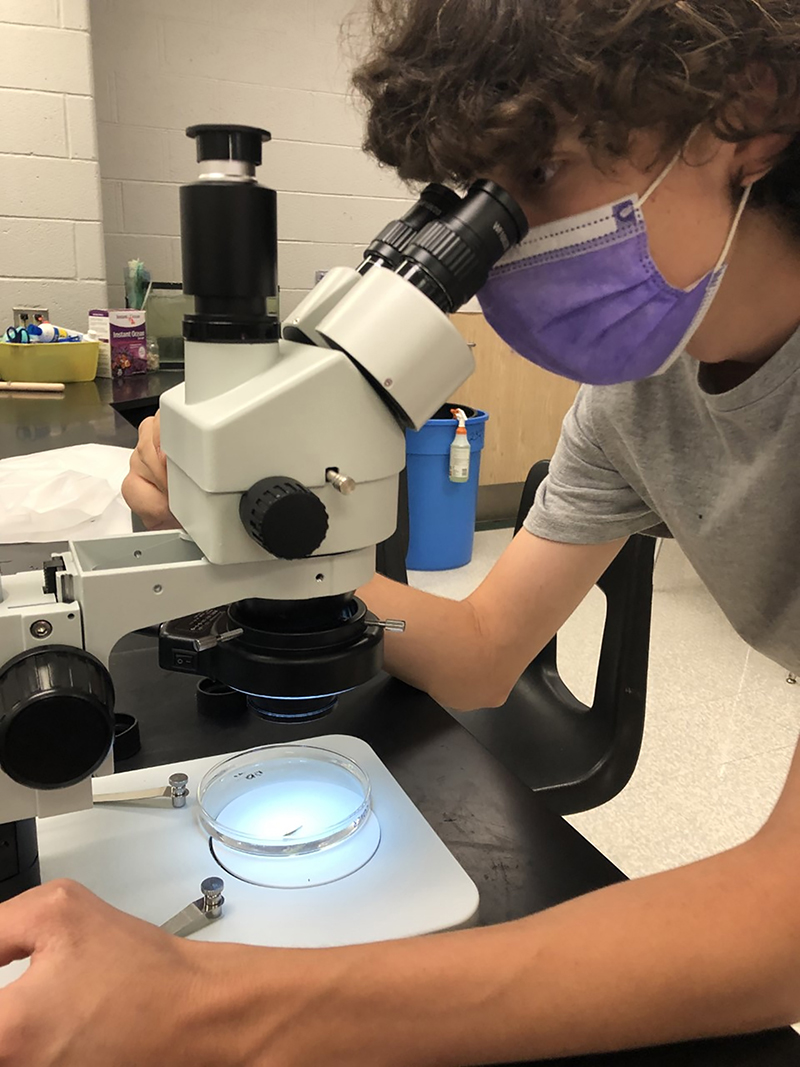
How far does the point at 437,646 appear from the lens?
101 cm

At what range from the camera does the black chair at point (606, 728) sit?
124 centimetres

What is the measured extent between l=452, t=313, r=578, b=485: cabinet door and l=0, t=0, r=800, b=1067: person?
2.70m

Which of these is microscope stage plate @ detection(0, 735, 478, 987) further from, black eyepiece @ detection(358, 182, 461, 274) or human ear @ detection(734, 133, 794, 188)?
human ear @ detection(734, 133, 794, 188)

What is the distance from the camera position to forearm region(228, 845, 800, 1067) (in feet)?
1.60

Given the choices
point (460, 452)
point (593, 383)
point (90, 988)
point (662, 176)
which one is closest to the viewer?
point (90, 988)

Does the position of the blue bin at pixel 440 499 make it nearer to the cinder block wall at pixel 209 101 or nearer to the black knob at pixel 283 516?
the cinder block wall at pixel 209 101

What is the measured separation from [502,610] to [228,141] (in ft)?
2.51

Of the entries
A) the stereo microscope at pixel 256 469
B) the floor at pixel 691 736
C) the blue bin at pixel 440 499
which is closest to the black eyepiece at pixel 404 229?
the stereo microscope at pixel 256 469

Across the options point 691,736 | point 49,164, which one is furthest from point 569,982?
point 49,164

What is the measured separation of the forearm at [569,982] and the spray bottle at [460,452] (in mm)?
2597

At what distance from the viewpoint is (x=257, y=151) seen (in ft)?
1.67

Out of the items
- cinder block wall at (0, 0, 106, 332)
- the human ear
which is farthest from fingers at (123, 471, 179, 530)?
cinder block wall at (0, 0, 106, 332)

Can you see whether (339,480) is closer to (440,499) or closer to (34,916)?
(34,916)

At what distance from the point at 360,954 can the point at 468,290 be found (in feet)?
1.36
